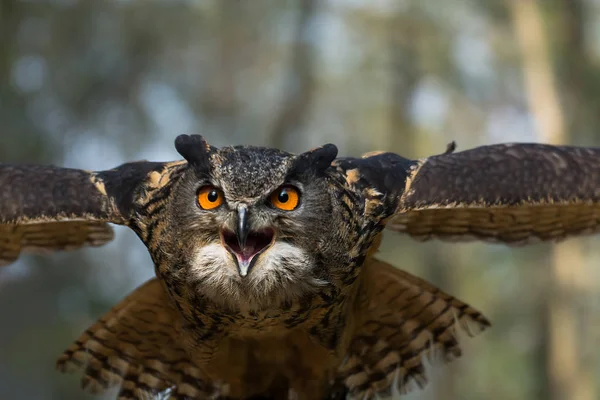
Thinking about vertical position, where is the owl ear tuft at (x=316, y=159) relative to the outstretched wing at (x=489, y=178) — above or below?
above

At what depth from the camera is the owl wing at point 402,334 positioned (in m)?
3.53

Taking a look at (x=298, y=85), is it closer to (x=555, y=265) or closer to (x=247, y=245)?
(x=555, y=265)

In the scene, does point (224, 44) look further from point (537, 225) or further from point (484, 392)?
point (484, 392)

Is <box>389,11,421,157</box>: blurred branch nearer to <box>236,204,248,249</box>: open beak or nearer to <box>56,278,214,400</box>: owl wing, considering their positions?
<box>56,278,214,400</box>: owl wing

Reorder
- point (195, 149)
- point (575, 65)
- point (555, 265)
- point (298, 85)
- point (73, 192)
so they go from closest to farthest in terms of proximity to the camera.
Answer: point (195, 149) < point (73, 192) < point (575, 65) < point (555, 265) < point (298, 85)

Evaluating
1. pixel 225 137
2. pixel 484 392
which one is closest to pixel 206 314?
pixel 225 137

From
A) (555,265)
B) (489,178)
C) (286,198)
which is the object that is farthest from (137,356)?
(555,265)

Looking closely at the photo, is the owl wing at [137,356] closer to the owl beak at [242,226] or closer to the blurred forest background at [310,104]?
the owl beak at [242,226]

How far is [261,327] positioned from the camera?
274cm

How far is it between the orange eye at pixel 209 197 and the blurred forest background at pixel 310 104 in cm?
558

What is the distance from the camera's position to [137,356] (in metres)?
3.58

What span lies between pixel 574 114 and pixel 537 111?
585 mm

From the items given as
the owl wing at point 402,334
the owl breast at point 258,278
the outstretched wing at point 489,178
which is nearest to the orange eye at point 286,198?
the owl breast at point 258,278

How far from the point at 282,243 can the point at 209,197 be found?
314mm
